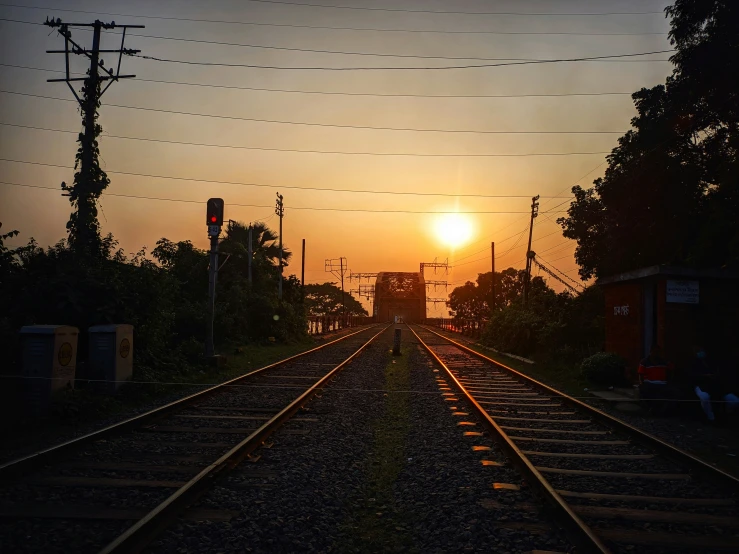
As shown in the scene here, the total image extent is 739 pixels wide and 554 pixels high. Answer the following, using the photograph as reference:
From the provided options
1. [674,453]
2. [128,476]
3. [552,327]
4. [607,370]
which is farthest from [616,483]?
[552,327]

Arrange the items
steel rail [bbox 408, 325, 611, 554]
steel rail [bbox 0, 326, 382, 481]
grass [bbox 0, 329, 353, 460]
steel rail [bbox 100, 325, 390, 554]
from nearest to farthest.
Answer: steel rail [bbox 100, 325, 390, 554] < steel rail [bbox 408, 325, 611, 554] < steel rail [bbox 0, 326, 382, 481] < grass [bbox 0, 329, 353, 460]

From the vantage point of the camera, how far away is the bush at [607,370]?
1448cm

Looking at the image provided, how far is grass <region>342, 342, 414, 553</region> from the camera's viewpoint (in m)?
4.57

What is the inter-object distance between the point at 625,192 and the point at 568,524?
19.1m

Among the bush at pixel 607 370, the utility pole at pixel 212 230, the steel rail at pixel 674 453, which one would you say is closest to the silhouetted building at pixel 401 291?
the utility pole at pixel 212 230

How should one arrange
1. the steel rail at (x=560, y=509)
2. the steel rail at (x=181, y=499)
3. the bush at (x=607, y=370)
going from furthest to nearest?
the bush at (x=607, y=370)
the steel rail at (x=560, y=509)
the steel rail at (x=181, y=499)

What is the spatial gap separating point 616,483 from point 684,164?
55.9 feet

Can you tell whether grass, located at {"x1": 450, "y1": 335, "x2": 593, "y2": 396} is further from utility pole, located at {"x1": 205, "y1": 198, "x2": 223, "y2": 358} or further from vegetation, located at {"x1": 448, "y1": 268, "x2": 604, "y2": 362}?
utility pole, located at {"x1": 205, "y1": 198, "x2": 223, "y2": 358}

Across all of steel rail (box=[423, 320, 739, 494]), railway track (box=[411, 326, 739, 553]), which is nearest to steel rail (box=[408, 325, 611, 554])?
railway track (box=[411, 326, 739, 553])

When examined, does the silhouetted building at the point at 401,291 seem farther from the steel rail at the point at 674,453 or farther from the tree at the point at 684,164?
the steel rail at the point at 674,453

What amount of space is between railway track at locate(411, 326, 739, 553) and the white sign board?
398 cm

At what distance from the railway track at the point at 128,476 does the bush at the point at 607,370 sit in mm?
8186

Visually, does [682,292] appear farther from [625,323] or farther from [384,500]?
[384,500]

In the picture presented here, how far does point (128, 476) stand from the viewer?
5910 millimetres
